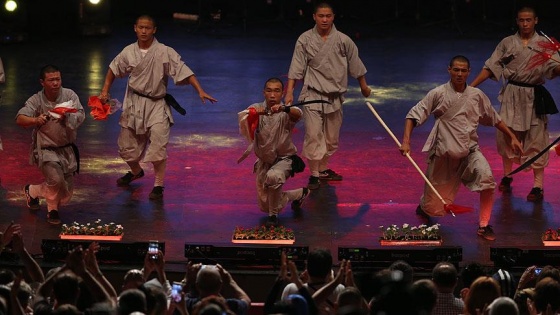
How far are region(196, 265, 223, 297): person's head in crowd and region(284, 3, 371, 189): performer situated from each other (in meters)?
4.83

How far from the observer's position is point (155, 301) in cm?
727

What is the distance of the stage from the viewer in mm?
11227

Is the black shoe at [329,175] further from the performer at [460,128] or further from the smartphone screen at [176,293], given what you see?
the smartphone screen at [176,293]

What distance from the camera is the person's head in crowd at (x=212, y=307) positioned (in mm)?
6660

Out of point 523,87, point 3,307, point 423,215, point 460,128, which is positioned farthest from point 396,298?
point 523,87

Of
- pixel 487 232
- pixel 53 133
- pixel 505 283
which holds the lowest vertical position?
pixel 487 232

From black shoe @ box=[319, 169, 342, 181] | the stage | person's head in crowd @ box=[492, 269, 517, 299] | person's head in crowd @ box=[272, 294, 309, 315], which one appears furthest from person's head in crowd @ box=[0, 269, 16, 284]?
black shoe @ box=[319, 169, 342, 181]

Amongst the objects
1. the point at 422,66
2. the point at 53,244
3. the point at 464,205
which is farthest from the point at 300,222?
the point at 422,66

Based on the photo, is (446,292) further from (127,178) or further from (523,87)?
(127,178)

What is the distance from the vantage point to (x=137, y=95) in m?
12.2

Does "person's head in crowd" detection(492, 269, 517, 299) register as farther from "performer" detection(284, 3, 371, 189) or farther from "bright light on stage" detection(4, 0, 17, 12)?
"bright light on stage" detection(4, 0, 17, 12)

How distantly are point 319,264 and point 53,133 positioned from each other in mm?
3941

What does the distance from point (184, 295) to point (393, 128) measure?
286 inches

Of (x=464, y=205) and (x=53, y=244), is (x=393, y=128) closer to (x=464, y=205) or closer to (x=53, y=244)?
(x=464, y=205)
